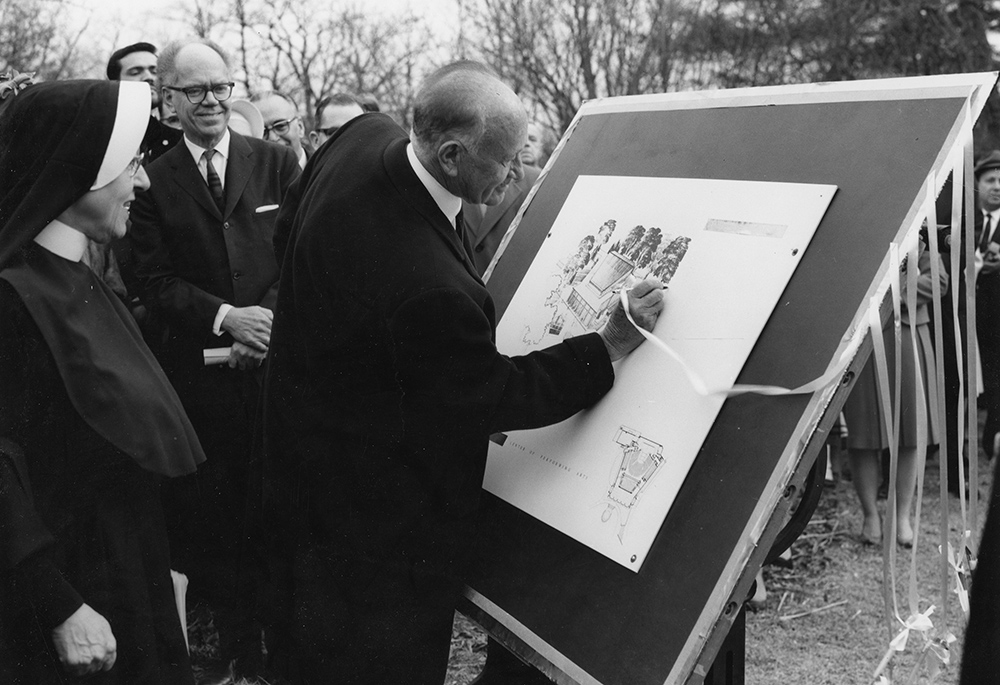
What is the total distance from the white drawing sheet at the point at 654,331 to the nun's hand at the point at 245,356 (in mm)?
1163

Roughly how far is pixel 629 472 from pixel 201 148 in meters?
2.21

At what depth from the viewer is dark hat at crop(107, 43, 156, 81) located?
4.10 meters

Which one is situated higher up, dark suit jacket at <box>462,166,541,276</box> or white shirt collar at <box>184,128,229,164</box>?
white shirt collar at <box>184,128,229,164</box>

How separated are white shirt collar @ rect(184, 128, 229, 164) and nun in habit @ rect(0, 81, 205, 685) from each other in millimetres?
1213

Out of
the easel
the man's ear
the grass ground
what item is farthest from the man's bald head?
the grass ground

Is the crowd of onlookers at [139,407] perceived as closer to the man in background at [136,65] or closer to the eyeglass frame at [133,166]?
the eyeglass frame at [133,166]

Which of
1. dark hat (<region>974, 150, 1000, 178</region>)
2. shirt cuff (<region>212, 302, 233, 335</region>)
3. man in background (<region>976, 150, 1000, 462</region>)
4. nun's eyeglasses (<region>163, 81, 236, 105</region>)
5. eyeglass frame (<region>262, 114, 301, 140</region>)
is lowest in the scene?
man in background (<region>976, 150, 1000, 462</region>)

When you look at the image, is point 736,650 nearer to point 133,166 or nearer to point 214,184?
point 133,166

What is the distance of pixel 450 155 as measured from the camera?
6.62 feet

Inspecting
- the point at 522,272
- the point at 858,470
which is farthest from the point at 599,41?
the point at 522,272

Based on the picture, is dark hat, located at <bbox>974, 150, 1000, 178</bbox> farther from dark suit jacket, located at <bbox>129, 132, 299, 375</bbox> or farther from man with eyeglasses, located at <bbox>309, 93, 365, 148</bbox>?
dark suit jacket, located at <bbox>129, 132, 299, 375</bbox>

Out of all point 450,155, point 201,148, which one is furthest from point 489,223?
point 450,155

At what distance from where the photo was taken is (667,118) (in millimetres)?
2295

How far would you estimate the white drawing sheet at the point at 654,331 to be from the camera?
71.5 inches
